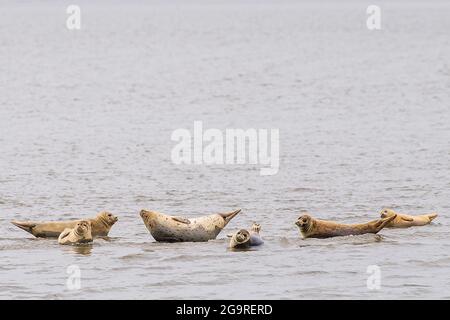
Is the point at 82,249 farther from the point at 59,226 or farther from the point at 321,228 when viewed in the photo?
the point at 321,228

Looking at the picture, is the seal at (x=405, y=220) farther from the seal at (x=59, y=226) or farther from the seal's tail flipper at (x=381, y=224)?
the seal at (x=59, y=226)

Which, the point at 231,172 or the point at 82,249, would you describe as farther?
the point at 231,172

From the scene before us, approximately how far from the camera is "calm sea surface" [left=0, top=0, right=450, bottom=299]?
23.4 metres

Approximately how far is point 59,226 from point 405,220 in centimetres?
720

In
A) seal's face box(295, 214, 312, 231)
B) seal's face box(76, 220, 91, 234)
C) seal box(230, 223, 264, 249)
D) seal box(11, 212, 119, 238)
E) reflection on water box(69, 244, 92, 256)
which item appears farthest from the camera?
seal box(11, 212, 119, 238)

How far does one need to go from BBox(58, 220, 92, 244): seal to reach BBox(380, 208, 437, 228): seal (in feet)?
20.5

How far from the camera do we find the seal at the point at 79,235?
26.1 metres

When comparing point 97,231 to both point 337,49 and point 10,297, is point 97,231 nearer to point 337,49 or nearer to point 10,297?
point 10,297

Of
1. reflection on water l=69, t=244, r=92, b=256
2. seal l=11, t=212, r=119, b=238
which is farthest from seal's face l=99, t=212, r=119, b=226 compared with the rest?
reflection on water l=69, t=244, r=92, b=256

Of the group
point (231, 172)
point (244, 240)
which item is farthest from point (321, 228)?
point (231, 172)

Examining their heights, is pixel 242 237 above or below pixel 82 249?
above

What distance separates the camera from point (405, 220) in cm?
2870

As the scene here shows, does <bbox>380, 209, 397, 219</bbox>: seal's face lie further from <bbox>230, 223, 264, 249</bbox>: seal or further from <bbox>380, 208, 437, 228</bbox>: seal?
<bbox>230, 223, 264, 249</bbox>: seal

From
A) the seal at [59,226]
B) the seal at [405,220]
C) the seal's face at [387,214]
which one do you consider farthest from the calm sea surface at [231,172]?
the seal's face at [387,214]
